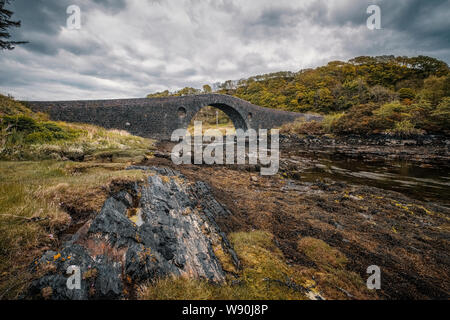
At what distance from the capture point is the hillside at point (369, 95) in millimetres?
19781

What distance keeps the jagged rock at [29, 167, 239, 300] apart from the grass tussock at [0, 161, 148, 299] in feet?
0.49

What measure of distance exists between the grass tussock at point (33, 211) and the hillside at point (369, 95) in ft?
86.2

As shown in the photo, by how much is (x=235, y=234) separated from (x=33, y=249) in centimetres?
238

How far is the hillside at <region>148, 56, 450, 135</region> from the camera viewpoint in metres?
19.8

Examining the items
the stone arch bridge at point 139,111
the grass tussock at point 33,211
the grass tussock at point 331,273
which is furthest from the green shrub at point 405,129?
the grass tussock at point 33,211

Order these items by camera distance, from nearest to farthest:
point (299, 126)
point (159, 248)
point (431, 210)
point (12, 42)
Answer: point (159, 248)
point (431, 210)
point (12, 42)
point (299, 126)

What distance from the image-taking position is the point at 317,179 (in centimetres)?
785

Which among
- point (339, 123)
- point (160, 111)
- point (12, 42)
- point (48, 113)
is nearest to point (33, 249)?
point (12, 42)

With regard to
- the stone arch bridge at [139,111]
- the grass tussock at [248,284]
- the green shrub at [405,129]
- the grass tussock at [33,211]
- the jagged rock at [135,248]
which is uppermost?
the stone arch bridge at [139,111]

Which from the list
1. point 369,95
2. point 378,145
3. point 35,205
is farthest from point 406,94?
point 35,205

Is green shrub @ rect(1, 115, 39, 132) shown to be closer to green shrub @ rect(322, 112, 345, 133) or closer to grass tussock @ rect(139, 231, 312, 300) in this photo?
grass tussock @ rect(139, 231, 312, 300)

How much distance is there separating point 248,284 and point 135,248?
1258mm

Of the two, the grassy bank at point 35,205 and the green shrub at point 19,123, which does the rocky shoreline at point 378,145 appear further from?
the green shrub at point 19,123
